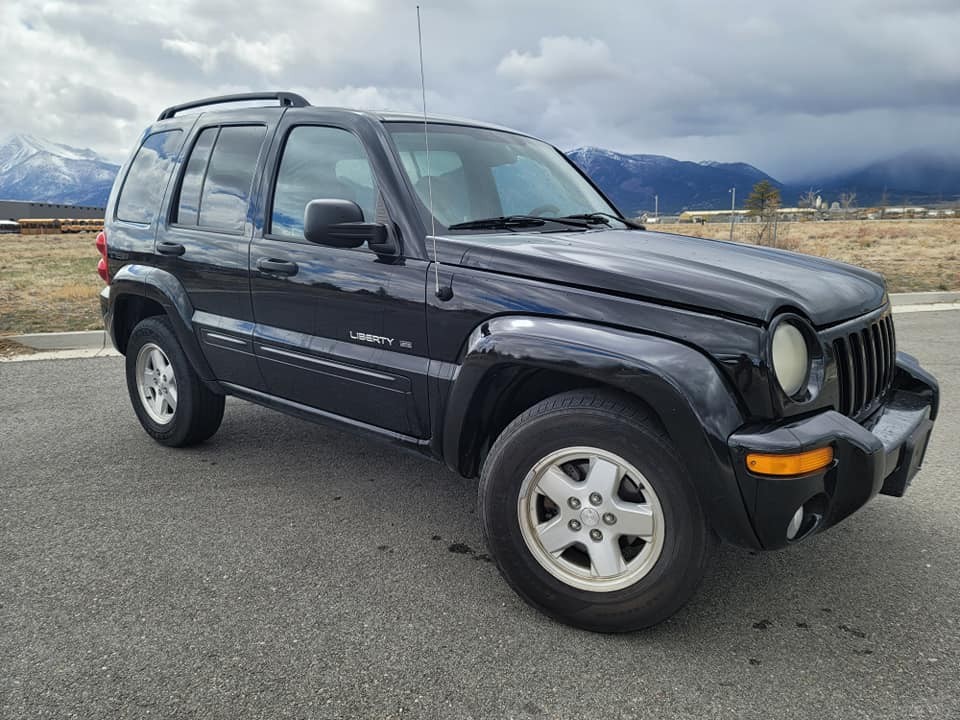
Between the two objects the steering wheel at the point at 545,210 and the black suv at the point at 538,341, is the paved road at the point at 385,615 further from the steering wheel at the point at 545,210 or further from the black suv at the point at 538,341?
the steering wheel at the point at 545,210

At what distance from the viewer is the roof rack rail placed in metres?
3.56

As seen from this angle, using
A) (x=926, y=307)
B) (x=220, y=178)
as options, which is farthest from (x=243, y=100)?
(x=926, y=307)

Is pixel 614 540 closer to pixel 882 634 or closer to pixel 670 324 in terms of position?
pixel 670 324

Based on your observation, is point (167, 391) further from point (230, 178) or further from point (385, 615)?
point (385, 615)

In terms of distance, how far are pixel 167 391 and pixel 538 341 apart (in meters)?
2.73

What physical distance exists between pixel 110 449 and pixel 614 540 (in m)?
3.24

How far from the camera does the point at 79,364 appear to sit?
21.4 ft

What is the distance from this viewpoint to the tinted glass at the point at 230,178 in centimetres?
356

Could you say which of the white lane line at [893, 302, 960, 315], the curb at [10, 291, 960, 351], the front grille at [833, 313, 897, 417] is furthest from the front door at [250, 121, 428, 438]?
the white lane line at [893, 302, 960, 315]

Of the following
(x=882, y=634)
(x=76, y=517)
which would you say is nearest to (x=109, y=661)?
(x=76, y=517)

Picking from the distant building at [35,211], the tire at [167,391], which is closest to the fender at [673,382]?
the tire at [167,391]

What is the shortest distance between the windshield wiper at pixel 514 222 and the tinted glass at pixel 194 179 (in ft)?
5.31

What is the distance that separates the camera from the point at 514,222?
10.4 feet

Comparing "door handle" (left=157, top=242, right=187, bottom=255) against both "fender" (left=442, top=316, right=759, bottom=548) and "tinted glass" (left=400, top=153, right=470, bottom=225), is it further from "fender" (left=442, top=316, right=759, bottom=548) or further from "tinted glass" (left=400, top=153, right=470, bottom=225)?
"fender" (left=442, top=316, right=759, bottom=548)
